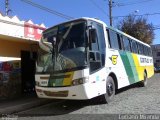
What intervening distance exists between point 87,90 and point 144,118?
2.09m

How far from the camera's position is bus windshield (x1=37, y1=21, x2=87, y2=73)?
978cm

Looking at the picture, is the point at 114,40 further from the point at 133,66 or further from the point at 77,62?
the point at 77,62

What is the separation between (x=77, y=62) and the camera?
31.8 ft

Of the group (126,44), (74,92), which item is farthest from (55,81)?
(126,44)

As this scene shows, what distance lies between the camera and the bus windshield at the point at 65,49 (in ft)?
32.1

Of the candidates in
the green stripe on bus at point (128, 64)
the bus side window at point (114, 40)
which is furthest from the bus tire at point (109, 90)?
the green stripe on bus at point (128, 64)

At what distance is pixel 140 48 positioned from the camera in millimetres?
18891

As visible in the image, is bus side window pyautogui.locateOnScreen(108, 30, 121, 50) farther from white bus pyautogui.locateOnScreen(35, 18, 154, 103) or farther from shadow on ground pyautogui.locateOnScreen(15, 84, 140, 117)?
shadow on ground pyautogui.locateOnScreen(15, 84, 140, 117)

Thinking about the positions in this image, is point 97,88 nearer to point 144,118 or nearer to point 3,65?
point 144,118

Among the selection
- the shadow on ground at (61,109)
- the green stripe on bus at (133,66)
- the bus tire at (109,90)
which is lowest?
the shadow on ground at (61,109)

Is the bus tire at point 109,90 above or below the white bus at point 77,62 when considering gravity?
below

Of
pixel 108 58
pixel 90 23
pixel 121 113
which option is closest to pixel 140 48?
pixel 108 58

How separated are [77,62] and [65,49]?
0.78 metres

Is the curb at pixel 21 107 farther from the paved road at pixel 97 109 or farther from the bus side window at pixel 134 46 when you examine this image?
the bus side window at pixel 134 46
